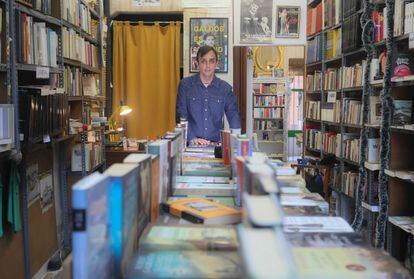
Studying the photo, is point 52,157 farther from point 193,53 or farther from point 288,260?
point 288,260

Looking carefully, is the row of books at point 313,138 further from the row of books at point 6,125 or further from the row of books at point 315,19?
the row of books at point 6,125

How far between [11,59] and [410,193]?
315cm

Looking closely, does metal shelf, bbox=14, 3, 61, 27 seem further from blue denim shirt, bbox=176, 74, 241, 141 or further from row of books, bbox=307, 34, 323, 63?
row of books, bbox=307, 34, 323, 63

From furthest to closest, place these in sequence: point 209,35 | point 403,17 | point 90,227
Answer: point 209,35, point 403,17, point 90,227

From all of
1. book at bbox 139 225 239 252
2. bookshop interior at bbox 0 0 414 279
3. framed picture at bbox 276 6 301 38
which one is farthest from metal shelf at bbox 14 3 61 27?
framed picture at bbox 276 6 301 38

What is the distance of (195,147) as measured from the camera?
3.62 meters

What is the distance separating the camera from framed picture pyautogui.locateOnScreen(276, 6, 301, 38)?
523 centimetres

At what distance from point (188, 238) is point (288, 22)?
4.45 m

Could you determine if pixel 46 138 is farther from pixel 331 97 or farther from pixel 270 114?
pixel 270 114

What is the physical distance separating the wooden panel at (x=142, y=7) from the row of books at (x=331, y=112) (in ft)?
8.13

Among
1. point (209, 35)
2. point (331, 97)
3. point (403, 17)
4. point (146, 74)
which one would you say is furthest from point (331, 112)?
point (146, 74)

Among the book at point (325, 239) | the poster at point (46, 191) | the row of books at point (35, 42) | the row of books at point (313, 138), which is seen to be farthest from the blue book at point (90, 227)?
the row of books at point (313, 138)

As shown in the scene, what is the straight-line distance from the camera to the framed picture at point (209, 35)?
244 inches

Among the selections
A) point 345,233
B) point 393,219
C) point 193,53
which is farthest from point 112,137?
point 345,233
